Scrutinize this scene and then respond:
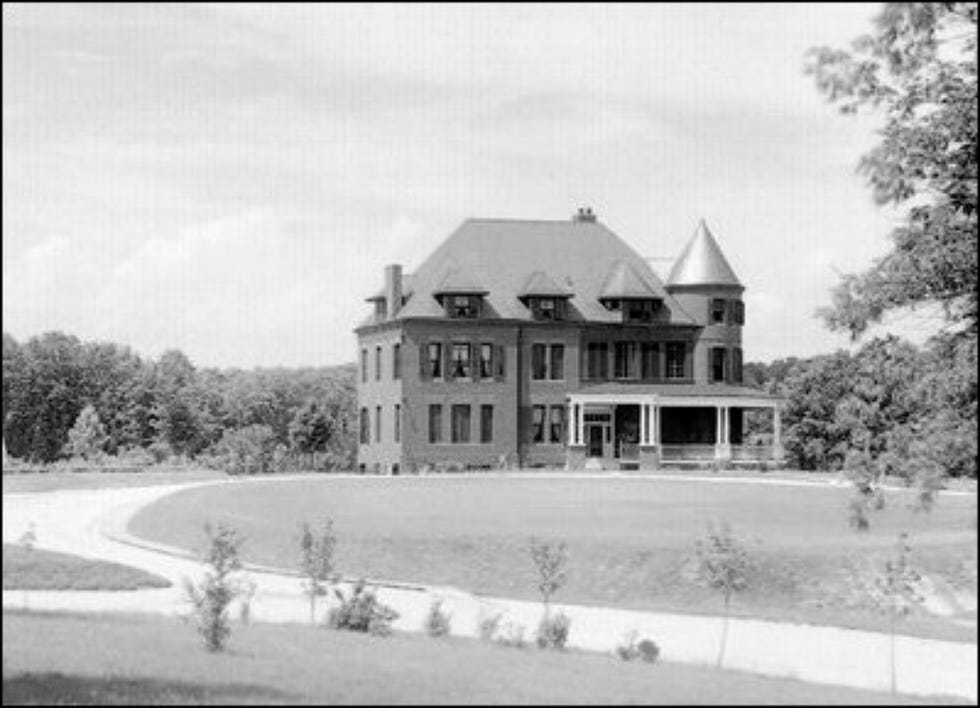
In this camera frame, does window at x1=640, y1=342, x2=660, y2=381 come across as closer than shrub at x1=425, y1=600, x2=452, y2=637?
No

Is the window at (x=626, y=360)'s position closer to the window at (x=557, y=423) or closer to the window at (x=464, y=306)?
the window at (x=557, y=423)

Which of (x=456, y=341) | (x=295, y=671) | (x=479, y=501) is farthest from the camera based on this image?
(x=456, y=341)

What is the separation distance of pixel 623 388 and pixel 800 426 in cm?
1997

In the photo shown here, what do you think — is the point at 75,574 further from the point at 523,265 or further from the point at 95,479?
the point at 523,265

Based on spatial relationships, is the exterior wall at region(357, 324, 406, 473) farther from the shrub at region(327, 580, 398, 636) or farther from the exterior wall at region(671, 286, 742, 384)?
the shrub at region(327, 580, 398, 636)

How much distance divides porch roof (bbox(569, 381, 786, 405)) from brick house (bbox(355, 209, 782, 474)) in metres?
0.09

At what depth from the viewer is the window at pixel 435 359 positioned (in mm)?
72500

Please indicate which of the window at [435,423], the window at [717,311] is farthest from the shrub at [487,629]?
the window at [717,311]

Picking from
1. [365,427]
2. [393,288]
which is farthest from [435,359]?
[365,427]

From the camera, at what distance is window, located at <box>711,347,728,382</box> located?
3002 inches

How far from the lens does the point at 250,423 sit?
130 meters

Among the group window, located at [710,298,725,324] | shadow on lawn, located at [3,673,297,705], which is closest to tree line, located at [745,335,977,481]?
shadow on lawn, located at [3,673,297,705]

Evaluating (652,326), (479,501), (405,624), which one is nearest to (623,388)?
(652,326)

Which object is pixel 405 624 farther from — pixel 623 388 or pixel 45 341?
pixel 45 341
